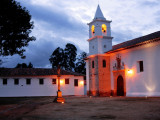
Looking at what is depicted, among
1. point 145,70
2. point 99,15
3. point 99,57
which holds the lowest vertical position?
point 145,70

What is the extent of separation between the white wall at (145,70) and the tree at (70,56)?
102 feet

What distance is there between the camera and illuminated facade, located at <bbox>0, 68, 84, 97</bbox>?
111ft

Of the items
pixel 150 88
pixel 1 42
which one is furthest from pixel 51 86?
pixel 1 42

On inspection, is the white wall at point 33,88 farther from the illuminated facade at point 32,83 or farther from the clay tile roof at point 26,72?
the clay tile roof at point 26,72

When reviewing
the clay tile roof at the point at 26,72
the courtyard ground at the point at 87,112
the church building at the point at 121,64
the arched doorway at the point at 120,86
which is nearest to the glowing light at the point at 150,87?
the church building at the point at 121,64

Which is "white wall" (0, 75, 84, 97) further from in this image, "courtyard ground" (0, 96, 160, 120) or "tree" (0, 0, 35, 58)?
"courtyard ground" (0, 96, 160, 120)

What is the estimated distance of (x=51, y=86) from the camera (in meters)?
34.7

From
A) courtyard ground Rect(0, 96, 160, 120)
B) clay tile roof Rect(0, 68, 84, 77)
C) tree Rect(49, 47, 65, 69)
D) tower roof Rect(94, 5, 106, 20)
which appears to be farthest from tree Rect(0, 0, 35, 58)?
tree Rect(49, 47, 65, 69)

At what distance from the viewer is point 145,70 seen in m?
21.4

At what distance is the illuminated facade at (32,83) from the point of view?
33.9 meters

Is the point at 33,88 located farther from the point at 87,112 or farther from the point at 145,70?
the point at 87,112

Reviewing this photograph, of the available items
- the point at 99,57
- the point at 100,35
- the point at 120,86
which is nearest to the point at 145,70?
the point at 120,86

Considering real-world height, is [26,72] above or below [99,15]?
below

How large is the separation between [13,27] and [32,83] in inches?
817
